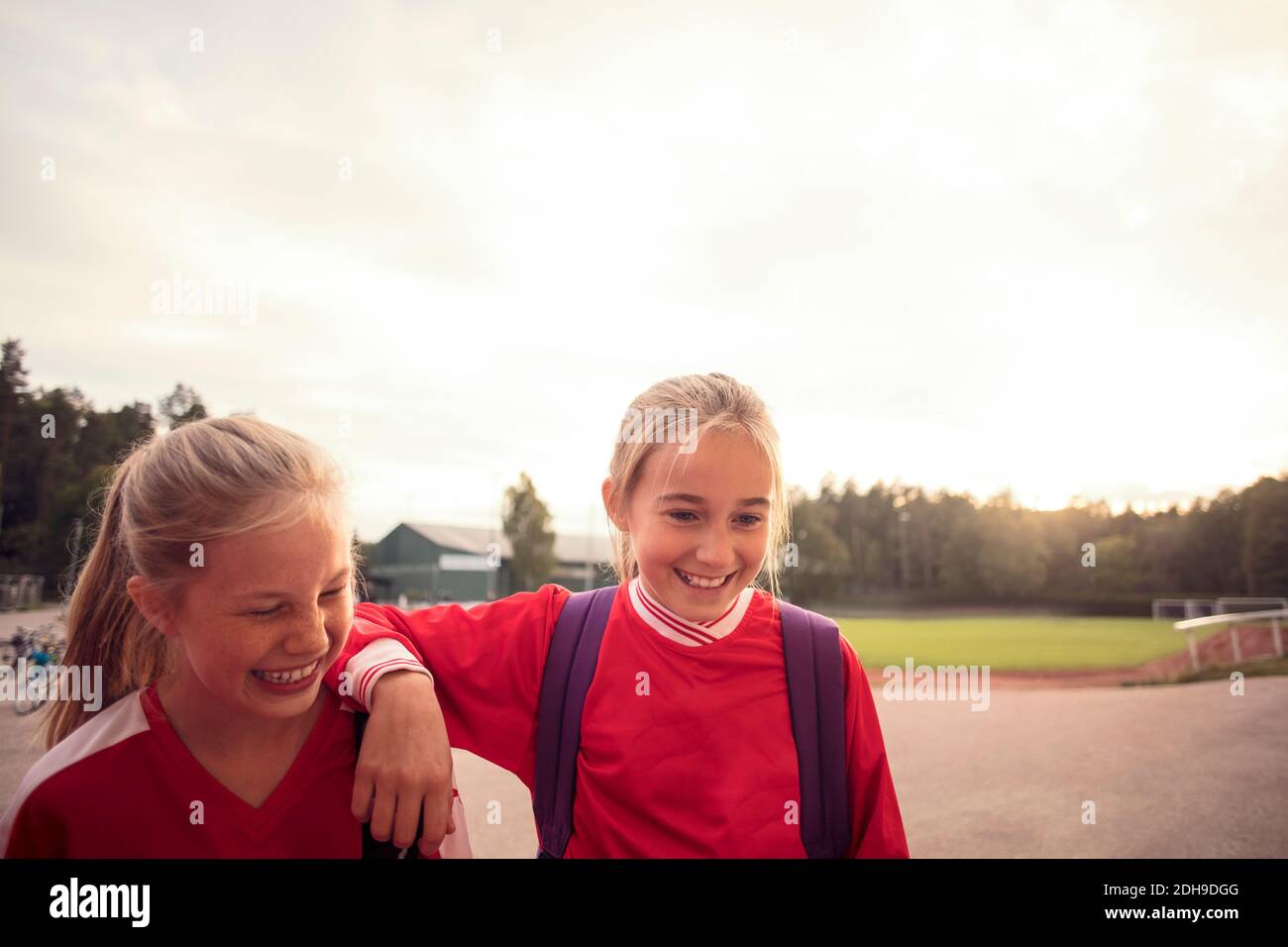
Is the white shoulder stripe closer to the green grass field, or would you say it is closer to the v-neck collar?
the v-neck collar

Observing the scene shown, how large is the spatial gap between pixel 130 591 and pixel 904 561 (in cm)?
5657

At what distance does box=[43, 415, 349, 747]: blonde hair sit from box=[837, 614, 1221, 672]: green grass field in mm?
23174

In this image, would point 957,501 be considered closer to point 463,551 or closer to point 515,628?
point 463,551

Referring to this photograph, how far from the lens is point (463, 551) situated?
41250 millimetres

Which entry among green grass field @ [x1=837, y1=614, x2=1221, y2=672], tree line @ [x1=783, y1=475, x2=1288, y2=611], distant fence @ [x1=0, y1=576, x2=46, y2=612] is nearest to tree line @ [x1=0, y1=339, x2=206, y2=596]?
distant fence @ [x1=0, y1=576, x2=46, y2=612]

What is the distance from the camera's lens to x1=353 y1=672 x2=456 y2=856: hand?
1.41 metres

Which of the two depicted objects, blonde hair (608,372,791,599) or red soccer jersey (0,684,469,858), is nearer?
red soccer jersey (0,684,469,858)

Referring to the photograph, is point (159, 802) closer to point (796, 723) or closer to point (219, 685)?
point (219, 685)

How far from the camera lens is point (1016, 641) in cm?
3428

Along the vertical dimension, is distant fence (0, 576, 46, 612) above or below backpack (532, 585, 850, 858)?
below

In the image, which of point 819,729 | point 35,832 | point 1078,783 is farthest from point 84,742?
point 1078,783

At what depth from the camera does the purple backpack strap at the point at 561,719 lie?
6.11 ft

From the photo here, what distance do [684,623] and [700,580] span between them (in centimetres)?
16
